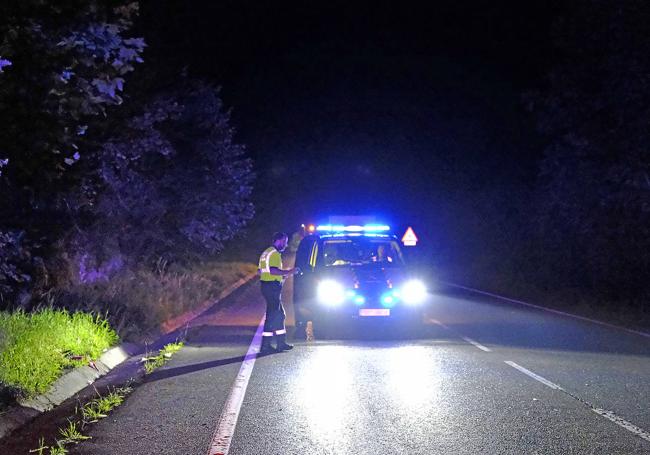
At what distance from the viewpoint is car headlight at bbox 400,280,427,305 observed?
1420cm

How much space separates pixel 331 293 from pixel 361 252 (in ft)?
7.60

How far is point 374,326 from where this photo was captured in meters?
15.6

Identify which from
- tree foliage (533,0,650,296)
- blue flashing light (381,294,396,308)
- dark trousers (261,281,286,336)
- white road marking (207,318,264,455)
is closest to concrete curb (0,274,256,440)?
white road marking (207,318,264,455)

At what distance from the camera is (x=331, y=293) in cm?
1384

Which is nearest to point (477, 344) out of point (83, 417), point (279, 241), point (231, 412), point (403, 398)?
point (279, 241)

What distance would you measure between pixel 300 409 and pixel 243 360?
3.48 metres

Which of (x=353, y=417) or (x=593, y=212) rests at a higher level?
(x=593, y=212)

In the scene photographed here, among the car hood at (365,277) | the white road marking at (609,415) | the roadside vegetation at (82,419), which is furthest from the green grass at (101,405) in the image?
the car hood at (365,277)

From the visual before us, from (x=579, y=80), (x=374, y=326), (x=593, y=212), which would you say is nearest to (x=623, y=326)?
(x=374, y=326)

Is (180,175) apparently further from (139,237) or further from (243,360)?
(243,360)

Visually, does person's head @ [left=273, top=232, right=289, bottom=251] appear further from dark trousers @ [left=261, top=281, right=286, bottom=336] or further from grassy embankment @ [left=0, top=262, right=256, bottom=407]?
grassy embankment @ [left=0, top=262, right=256, bottom=407]

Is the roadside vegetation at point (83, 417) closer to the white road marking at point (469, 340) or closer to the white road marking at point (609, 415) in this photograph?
the white road marking at point (609, 415)

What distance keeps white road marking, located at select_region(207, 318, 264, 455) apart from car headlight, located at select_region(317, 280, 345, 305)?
2.42m

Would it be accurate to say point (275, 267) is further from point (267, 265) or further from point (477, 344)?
point (477, 344)
